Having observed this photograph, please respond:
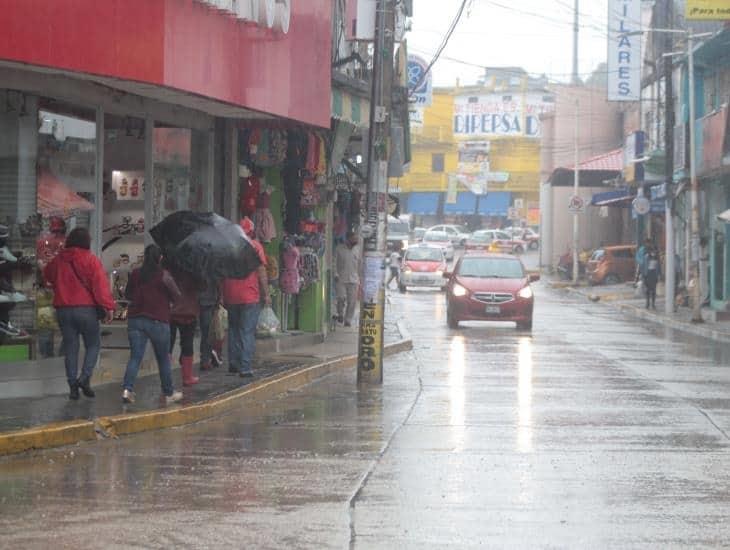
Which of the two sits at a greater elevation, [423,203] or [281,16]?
[423,203]

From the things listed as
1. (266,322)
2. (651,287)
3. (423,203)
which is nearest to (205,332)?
(266,322)

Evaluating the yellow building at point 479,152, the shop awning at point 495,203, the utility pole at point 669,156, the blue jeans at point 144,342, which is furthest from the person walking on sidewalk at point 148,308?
the shop awning at point 495,203

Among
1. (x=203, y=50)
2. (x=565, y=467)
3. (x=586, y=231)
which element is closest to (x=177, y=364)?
(x=203, y=50)

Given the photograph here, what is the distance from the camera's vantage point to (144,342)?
1474 cm

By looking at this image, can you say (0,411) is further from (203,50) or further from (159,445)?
(203,50)

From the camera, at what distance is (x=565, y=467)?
37.9 ft

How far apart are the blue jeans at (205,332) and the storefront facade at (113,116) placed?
42.4 inches

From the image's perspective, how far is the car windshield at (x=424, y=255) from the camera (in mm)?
51656

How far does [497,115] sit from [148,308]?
304ft

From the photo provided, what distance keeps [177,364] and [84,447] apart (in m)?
6.16

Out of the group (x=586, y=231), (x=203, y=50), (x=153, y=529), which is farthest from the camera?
(x=586, y=231)

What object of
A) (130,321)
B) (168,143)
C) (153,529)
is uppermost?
(168,143)

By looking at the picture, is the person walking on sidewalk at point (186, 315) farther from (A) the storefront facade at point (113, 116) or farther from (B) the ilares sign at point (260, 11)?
(B) the ilares sign at point (260, 11)

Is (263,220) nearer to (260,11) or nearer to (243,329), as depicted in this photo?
(243,329)
